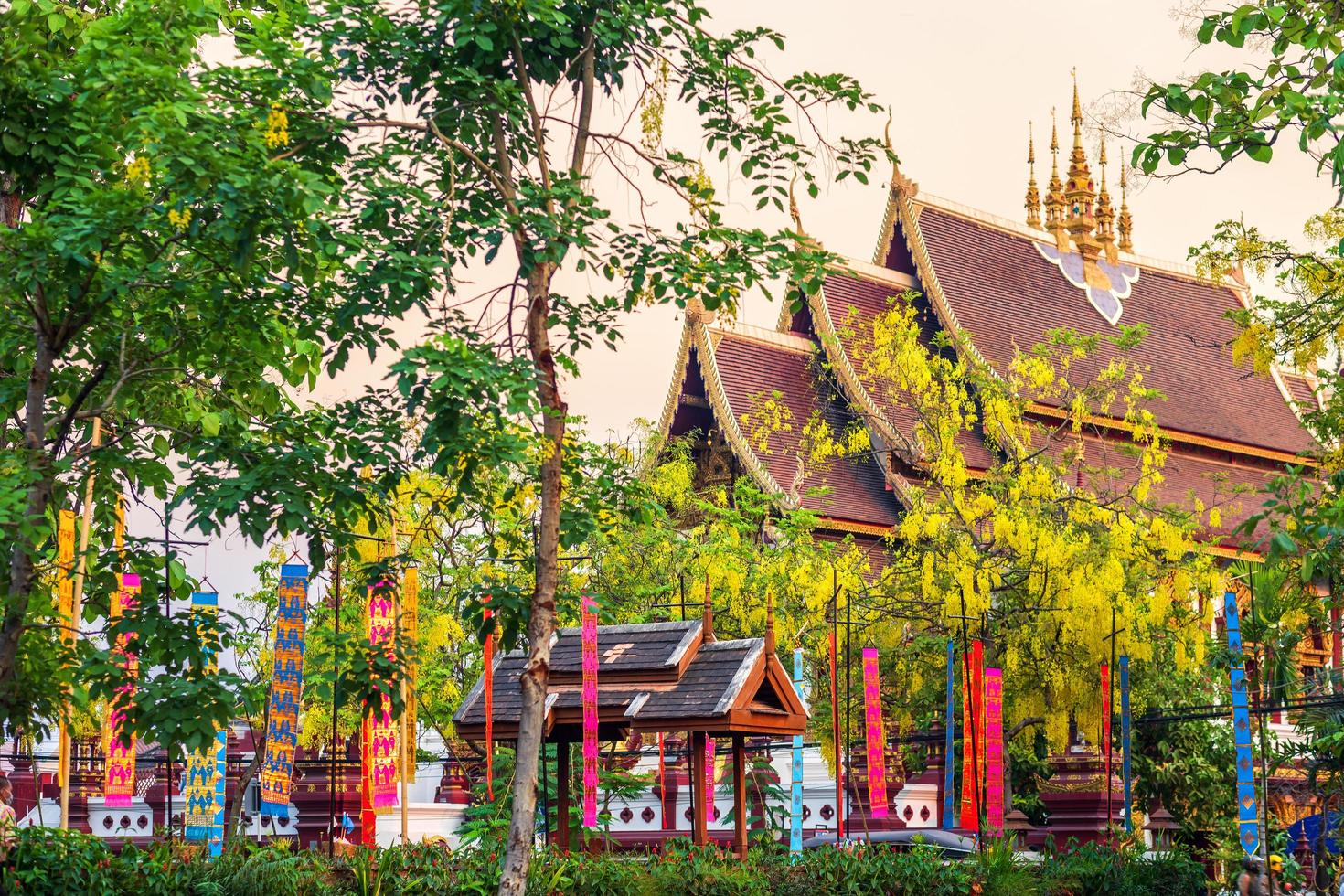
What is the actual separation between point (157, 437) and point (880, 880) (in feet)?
21.0

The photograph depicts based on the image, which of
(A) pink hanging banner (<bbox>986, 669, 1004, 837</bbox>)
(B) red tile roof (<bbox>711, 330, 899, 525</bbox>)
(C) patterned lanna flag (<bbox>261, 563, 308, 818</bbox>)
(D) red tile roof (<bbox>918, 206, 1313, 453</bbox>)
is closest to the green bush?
(C) patterned lanna flag (<bbox>261, 563, 308, 818</bbox>)

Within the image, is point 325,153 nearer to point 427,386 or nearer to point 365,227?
point 365,227

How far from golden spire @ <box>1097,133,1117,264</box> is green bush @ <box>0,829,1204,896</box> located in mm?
23561

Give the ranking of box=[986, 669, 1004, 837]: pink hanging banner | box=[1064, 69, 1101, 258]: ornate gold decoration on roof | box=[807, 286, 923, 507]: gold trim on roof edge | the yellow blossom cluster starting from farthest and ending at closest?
box=[1064, 69, 1101, 258]: ornate gold decoration on roof, box=[807, 286, 923, 507]: gold trim on roof edge, box=[986, 669, 1004, 837]: pink hanging banner, the yellow blossom cluster

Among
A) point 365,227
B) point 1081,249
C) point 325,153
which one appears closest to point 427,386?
point 365,227

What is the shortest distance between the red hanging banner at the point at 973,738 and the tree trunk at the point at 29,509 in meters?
8.97

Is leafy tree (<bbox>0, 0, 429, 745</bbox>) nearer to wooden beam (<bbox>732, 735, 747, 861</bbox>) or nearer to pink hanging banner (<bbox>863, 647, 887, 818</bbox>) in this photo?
wooden beam (<bbox>732, 735, 747, 861</bbox>)

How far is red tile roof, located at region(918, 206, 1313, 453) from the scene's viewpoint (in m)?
31.9

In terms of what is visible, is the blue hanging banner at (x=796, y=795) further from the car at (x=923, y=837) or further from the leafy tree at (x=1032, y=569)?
the leafy tree at (x=1032, y=569)

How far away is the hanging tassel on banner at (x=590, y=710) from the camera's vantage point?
12758 mm

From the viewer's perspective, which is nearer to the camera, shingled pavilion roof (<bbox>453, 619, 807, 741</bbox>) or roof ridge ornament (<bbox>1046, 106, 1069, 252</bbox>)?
shingled pavilion roof (<bbox>453, 619, 807, 741</bbox>)

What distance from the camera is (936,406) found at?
21156 mm

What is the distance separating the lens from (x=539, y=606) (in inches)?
375

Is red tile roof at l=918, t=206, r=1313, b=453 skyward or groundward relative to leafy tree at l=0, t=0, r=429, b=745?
skyward
